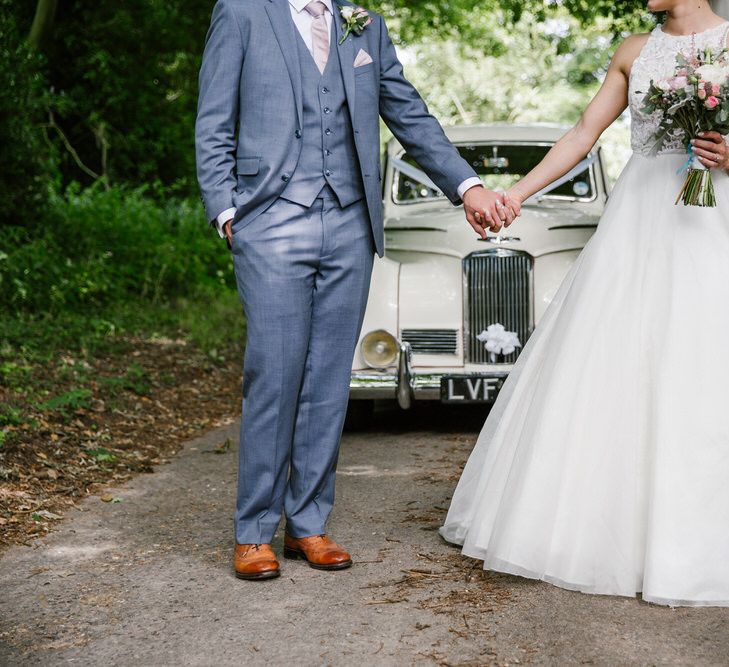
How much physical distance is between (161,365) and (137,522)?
432cm

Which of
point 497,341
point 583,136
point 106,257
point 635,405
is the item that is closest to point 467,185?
point 583,136

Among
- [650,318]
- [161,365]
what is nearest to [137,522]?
[650,318]

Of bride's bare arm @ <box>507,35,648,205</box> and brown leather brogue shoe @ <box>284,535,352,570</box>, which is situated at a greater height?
bride's bare arm @ <box>507,35,648,205</box>

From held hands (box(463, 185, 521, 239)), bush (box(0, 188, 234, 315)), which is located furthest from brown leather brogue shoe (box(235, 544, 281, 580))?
bush (box(0, 188, 234, 315))

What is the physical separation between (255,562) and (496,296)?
3.06 metres

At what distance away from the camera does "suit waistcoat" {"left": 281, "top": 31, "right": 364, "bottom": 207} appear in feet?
11.4

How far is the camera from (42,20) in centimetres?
1134

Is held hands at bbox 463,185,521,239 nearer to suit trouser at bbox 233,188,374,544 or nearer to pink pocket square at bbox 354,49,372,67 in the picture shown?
suit trouser at bbox 233,188,374,544

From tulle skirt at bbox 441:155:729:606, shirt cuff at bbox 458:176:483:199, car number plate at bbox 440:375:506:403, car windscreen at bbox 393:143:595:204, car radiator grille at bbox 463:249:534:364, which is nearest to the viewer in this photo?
tulle skirt at bbox 441:155:729:606

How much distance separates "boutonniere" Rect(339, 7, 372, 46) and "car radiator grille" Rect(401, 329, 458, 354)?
268 centimetres

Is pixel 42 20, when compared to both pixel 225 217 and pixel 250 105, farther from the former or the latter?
pixel 225 217

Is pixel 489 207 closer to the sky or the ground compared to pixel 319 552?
closer to the sky

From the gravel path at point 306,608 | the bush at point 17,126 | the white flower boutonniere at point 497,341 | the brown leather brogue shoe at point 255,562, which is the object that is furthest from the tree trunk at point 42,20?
the brown leather brogue shoe at point 255,562

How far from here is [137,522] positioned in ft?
14.4
